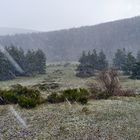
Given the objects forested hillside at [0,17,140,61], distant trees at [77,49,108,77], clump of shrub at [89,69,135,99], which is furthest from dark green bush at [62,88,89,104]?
forested hillside at [0,17,140,61]

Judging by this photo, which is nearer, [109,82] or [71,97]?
[71,97]

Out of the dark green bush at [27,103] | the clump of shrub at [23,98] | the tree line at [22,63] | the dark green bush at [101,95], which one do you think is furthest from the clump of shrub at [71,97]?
the tree line at [22,63]

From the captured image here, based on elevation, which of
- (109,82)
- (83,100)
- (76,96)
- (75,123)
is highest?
(75,123)

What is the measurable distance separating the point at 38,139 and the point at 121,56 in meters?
79.1

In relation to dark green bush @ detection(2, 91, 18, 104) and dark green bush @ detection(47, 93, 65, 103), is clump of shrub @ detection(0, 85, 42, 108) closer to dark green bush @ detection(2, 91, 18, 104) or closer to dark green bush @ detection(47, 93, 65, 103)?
dark green bush @ detection(2, 91, 18, 104)

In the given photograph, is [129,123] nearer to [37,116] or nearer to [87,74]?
[37,116]

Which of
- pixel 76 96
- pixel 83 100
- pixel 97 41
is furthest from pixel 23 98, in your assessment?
pixel 97 41

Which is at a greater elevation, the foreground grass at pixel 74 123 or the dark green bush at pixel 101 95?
the foreground grass at pixel 74 123

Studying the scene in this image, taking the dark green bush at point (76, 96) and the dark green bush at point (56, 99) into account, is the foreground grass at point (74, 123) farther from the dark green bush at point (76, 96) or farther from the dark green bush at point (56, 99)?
the dark green bush at point (56, 99)

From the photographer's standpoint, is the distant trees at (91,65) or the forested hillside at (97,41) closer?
the distant trees at (91,65)

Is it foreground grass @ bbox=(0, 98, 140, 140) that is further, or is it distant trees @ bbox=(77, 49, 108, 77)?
distant trees @ bbox=(77, 49, 108, 77)

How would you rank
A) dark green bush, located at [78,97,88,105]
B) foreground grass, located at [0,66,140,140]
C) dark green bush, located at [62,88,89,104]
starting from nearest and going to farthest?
foreground grass, located at [0,66,140,140] < dark green bush, located at [78,97,88,105] < dark green bush, located at [62,88,89,104]

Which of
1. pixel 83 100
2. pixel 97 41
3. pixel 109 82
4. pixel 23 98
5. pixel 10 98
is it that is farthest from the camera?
pixel 97 41

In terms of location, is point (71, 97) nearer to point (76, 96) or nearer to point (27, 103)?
point (76, 96)
